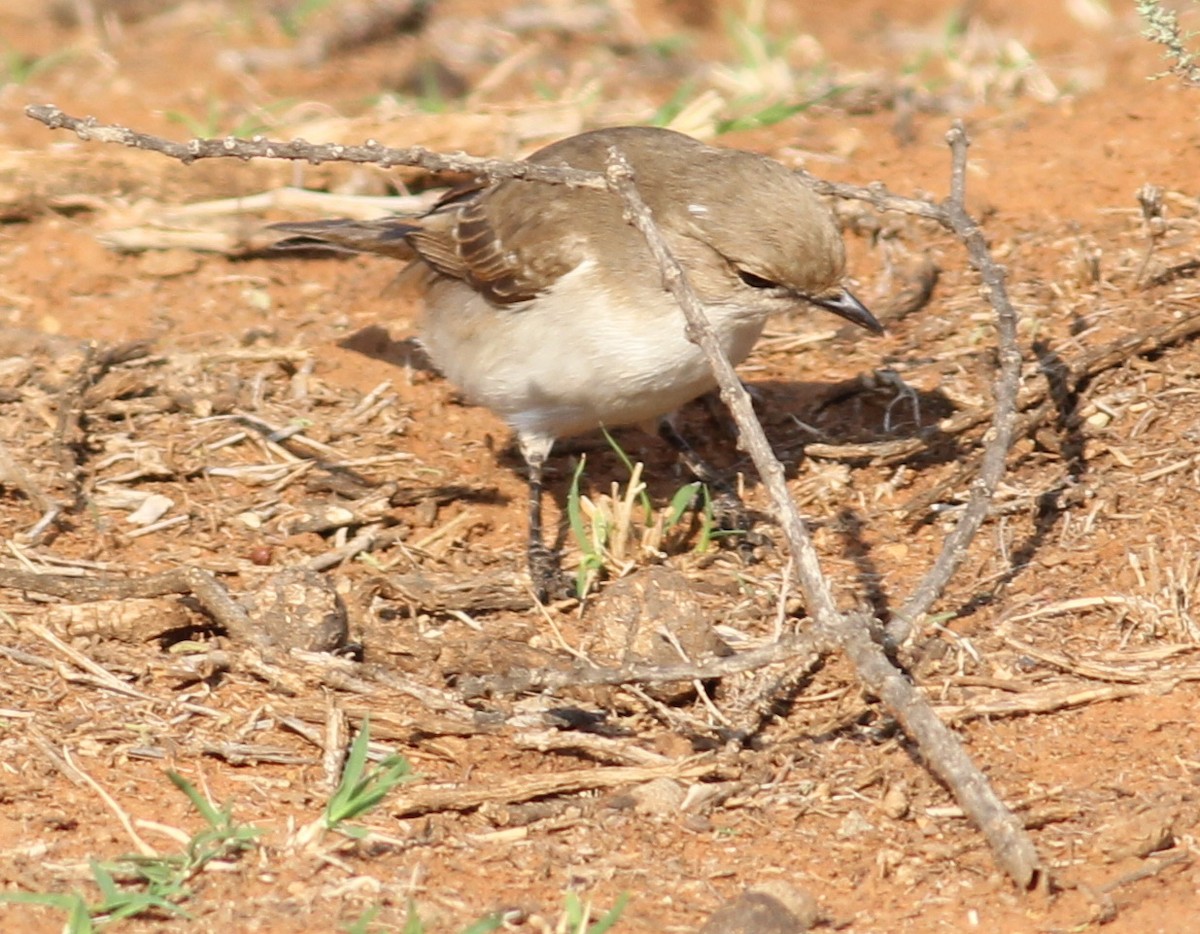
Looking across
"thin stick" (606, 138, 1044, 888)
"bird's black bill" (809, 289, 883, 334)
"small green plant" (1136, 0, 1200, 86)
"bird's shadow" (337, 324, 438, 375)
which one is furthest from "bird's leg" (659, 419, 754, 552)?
"small green plant" (1136, 0, 1200, 86)

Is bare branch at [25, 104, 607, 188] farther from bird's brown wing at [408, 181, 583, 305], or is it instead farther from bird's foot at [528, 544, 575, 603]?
bird's foot at [528, 544, 575, 603]

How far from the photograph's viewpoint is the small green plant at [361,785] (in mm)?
4355

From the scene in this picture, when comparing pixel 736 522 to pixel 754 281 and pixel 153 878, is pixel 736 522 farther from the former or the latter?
pixel 153 878

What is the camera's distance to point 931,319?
7.41 meters

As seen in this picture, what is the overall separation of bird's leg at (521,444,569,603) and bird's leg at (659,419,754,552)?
56 centimetres

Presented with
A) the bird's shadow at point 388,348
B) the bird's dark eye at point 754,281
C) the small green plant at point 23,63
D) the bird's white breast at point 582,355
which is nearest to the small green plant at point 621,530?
the bird's white breast at point 582,355

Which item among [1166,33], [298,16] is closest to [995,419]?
[1166,33]

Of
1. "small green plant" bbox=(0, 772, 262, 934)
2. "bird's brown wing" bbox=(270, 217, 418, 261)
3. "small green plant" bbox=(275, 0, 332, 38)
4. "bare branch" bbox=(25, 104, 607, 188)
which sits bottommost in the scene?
"small green plant" bbox=(275, 0, 332, 38)

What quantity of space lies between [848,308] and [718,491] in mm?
933

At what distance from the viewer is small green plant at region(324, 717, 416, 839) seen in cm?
436

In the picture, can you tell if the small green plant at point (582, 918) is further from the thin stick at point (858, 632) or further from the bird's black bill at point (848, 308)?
the bird's black bill at point (848, 308)

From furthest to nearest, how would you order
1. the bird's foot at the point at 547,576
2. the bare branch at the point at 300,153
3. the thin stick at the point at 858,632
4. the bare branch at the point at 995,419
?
1. the bird's foot at the point at 547,576
2. the bare branch at the point at 995,419
3. the bare branch at the point at 300,153
4. the thin stick at the point at 858,632

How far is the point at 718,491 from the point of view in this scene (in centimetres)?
657

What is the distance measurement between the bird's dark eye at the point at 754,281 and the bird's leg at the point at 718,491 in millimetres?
876
